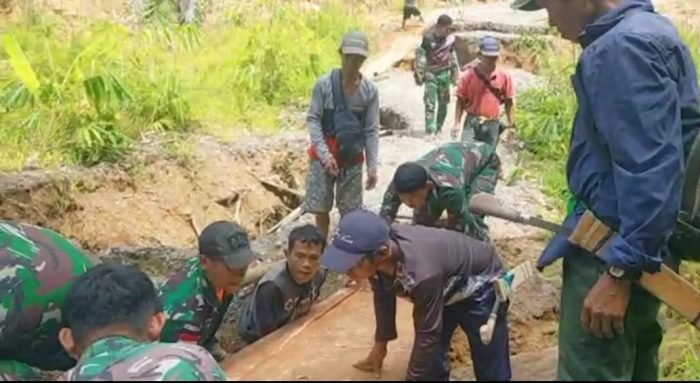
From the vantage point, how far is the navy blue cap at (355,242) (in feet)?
12.5

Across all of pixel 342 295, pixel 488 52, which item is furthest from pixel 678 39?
pixel 488 52

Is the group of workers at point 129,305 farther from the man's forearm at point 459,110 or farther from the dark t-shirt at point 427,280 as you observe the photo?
the man's forearm at point 459,110

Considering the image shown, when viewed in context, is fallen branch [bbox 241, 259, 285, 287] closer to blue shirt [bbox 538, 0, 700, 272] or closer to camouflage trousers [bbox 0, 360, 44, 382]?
camouflage trousers [bbox 0, 360, 44, 382]

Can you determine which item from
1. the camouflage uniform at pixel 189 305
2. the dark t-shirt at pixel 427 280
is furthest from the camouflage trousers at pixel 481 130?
the camouflage uniform at pixel 189 305

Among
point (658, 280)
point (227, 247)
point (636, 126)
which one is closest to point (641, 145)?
point (636, 126)

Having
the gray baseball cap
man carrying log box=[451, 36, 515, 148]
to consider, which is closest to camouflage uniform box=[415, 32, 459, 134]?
man carrying log box=[451, 36, 515, 148]

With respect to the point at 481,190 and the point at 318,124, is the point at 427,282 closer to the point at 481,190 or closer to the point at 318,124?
the point at 481,190

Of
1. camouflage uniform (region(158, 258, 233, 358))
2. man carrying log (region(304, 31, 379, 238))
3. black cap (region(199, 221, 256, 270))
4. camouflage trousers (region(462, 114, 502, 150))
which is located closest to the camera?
camouflage uniform (region(158, 258, 233, 358))

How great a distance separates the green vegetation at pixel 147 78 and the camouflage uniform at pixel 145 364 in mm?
7125

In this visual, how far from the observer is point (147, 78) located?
11398mm

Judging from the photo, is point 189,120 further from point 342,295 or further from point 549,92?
point 342,295

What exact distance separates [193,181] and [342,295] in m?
4.09

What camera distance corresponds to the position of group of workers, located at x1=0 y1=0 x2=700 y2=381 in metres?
2.66

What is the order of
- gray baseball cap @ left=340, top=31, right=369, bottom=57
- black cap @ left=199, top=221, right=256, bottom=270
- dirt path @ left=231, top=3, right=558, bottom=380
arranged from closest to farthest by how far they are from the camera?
black cap @ left=199, top=221, right=256, bottom=270, dirt path @ left=231, top=3, right=558, bottom=380, gray baseball cap @ left=340, top=31, right=369, bottom=57
